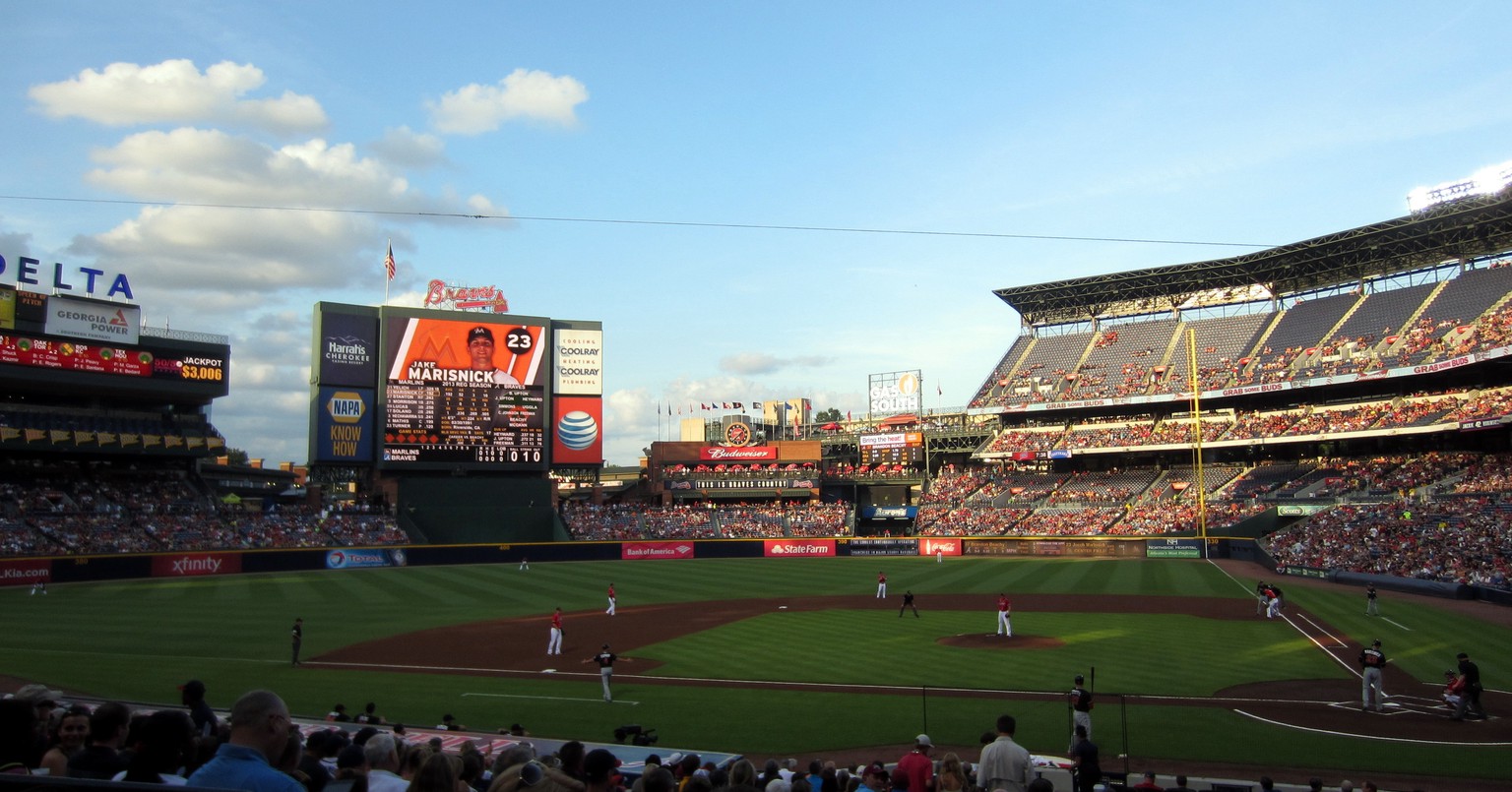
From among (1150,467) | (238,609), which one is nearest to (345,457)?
(238,609)

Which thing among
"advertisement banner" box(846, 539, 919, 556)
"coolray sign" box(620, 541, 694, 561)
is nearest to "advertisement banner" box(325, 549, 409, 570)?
"coolray sign" box(620, 541, 694, 561)

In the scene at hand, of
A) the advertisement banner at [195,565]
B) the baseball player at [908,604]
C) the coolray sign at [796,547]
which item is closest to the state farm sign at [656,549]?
the coolray sign at [796,547]

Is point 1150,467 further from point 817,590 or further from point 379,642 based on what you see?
point 379,642

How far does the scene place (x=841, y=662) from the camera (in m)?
25.7

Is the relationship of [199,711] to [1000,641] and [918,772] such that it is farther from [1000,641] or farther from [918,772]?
[1000,641]

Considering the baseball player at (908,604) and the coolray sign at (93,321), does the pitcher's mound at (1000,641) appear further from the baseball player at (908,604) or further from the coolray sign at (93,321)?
the coolray sign at (93,321)

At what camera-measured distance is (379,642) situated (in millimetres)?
29906

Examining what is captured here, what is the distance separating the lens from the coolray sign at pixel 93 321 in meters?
52.9

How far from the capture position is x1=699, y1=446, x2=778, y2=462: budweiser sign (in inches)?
3433

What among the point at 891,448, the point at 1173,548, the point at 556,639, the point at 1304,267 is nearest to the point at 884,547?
the point at 891,448

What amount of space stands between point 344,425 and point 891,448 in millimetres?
42971

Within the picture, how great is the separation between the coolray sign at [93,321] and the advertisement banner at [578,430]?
26.1 metres

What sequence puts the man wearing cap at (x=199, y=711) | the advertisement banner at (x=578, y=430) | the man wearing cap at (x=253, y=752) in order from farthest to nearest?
the advertisement banner at (x=578, y=430) < the man wearing cap at (x=199, y=711) < the man wearing cap at (x=253, y=752)

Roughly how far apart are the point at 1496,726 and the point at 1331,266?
2394 inches
